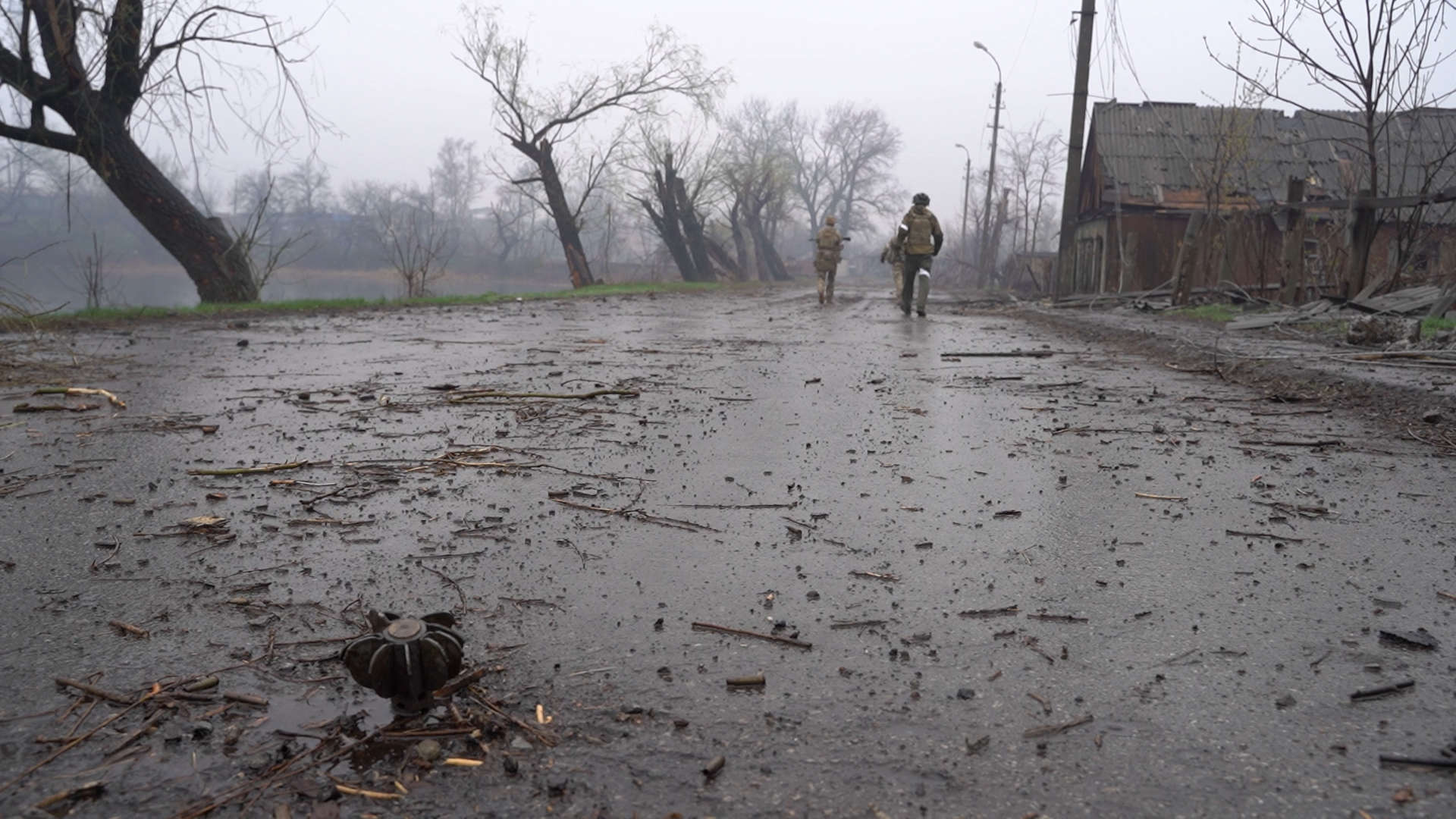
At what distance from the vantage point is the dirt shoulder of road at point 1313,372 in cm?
585

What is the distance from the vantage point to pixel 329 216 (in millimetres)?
67688

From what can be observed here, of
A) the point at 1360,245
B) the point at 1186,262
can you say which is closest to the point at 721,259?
the point at 1186,262

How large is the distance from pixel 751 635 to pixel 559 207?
28586 mm

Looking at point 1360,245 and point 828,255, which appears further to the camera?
point 828,255

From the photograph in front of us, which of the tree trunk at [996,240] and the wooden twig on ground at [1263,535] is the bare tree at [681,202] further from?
the wooden twig on ground at [1263,535]

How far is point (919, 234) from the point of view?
653 inches

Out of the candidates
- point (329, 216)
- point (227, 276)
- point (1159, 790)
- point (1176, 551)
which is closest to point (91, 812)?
point (1159, 790)

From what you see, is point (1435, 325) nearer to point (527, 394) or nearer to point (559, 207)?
point (527, 394)

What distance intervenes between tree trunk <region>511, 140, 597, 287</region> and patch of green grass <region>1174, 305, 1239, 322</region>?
59.8 ft

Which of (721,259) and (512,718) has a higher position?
(721,259)

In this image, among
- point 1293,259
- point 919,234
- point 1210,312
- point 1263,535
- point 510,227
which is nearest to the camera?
point 1263,535

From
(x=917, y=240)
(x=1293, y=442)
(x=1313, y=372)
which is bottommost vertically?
(x=1293, y=442)

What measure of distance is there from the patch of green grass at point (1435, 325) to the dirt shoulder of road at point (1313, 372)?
0.79 meters

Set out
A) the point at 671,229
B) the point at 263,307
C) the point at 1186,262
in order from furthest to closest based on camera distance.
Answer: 1. the point at 671,229
2. the point at 1186,262
3. the point at 263,307
